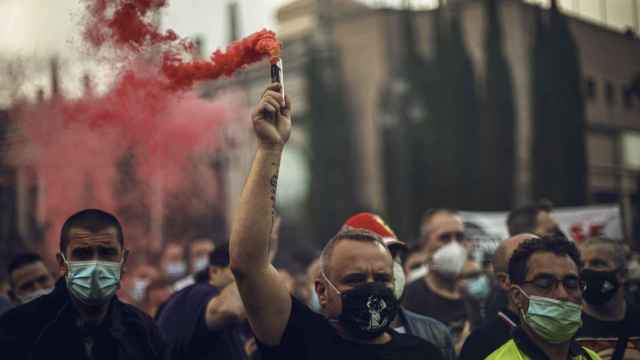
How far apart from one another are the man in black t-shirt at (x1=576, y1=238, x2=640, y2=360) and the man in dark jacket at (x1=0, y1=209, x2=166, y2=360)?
2.20 m

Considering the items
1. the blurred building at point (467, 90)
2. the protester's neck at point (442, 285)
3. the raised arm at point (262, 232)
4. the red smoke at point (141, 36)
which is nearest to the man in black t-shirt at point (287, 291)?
the raised arm at point (262, 232)

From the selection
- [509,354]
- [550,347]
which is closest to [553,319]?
[550,347]

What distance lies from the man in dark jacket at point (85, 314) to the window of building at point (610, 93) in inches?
785

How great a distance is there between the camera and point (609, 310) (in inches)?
187

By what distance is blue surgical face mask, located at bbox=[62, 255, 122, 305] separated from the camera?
12.8 ft

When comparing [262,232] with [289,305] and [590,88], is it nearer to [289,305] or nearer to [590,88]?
[289,305]

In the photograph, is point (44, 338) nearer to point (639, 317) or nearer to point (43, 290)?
point (43, 290)

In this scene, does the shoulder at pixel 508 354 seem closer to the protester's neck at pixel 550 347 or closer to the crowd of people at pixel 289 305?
the crowd of people at pixel 289 305

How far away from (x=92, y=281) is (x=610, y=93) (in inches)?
814

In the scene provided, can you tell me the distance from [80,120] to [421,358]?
5729mm

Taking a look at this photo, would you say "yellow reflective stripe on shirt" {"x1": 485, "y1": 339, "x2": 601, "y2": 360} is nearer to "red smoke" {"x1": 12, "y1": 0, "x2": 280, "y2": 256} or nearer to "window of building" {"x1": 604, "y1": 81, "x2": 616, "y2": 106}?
"red smoke" {"x1": 12, "y1": 0, "x2": 280, "y2": 256}

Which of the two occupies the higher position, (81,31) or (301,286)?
(81,31)

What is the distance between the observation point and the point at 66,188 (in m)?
18.6

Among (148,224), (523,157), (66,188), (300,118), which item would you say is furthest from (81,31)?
(300,118)
